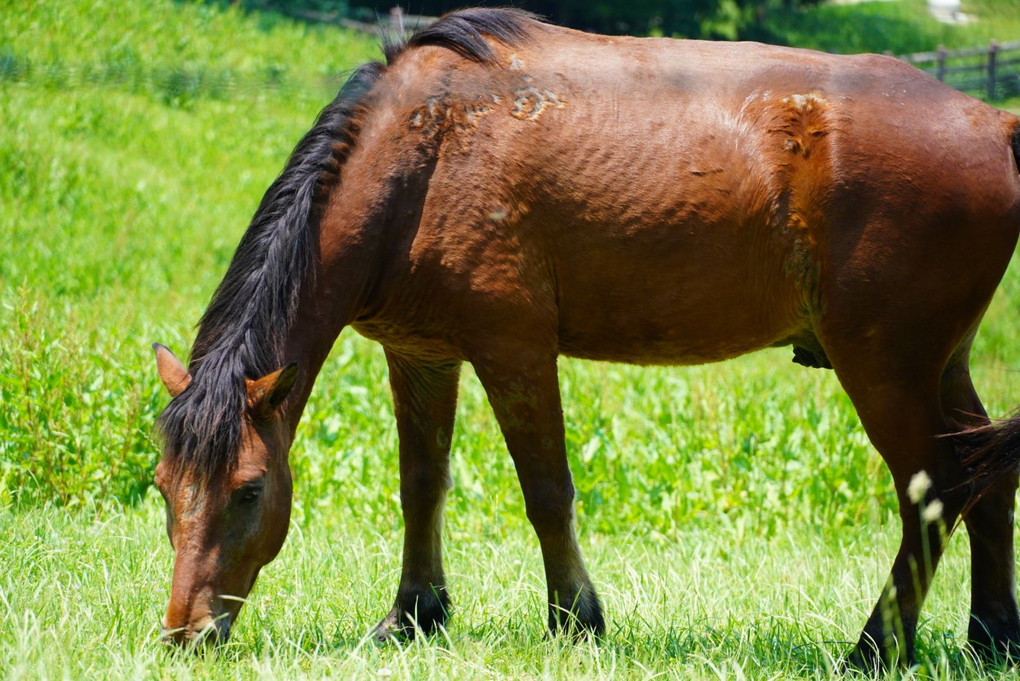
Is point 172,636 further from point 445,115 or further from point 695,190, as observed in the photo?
point 695,190

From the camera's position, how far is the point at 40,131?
41.5 feet

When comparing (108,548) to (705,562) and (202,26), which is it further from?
(202,26)

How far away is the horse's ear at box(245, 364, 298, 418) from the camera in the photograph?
3.33 metres

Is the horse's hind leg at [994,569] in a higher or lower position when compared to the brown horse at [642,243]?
lower

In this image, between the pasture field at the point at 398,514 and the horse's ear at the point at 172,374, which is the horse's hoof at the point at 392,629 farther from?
the horse's ear at the point at 172,374

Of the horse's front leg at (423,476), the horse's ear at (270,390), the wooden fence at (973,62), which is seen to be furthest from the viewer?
the wooden fence at (973,62)

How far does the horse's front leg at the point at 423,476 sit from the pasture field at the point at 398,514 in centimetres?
21

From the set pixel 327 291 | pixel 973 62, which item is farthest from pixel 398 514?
pixel 973 62

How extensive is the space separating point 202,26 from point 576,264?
15253mm

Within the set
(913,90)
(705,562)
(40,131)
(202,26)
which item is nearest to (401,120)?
(913,90)

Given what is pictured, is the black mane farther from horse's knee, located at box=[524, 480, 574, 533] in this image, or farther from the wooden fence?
the wooden fence

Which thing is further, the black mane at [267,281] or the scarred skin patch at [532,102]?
the scarred skin patch at [532,102]

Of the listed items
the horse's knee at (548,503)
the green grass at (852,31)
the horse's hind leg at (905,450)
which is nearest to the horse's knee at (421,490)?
the horse's knee at (548,503)

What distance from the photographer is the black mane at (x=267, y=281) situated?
3.34 metres
